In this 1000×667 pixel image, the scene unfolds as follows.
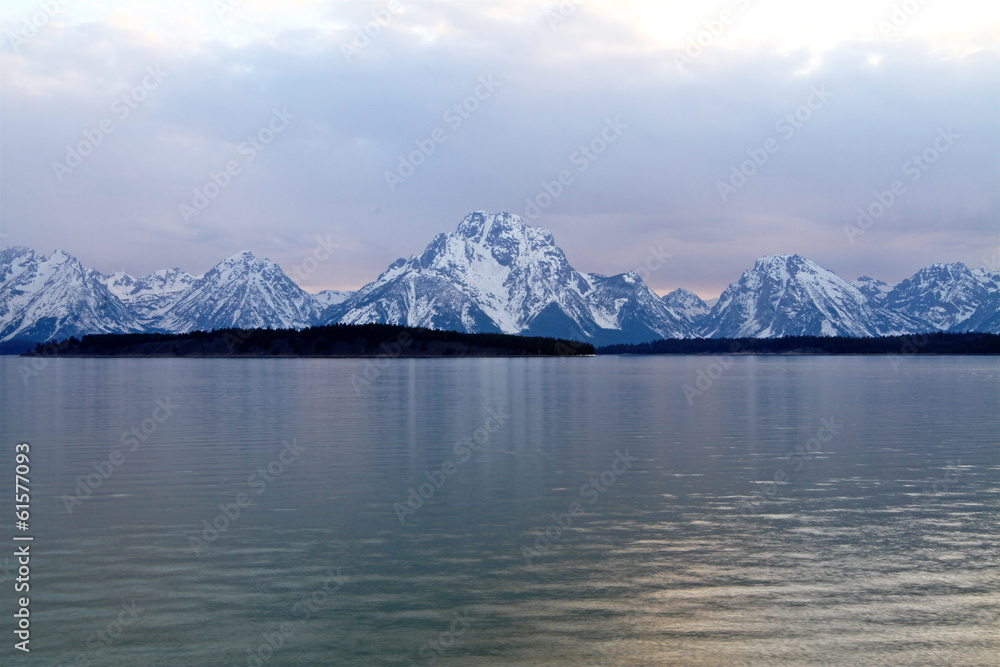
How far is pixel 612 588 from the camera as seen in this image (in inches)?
963

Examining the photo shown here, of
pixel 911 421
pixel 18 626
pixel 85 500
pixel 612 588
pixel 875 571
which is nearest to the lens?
pixel 18 626

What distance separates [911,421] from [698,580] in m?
60.2

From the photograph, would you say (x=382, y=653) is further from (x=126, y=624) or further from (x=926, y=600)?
(x=926, y=600)

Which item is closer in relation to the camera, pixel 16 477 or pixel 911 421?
pixel 16 477

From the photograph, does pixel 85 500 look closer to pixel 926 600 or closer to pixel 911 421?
pixel 926 600

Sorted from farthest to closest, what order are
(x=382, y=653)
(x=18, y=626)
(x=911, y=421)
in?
1. (x=911, y=421)
2. (x=18, y=626)
3. (x=382, y=653)

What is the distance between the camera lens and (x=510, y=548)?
29.5 metres

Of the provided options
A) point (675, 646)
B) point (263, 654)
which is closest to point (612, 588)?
point (675, 646)

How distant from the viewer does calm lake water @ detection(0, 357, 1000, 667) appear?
20.5 meters

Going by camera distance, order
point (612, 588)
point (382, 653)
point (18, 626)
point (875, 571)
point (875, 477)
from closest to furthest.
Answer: point (382, 653), point (18, 626), point (612, 588), point (875, 571), point (875, 477)

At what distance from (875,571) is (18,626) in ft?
84.0

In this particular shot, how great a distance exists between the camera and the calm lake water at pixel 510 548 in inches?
806

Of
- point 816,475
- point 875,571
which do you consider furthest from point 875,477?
point 875,571

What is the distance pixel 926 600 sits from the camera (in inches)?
914
